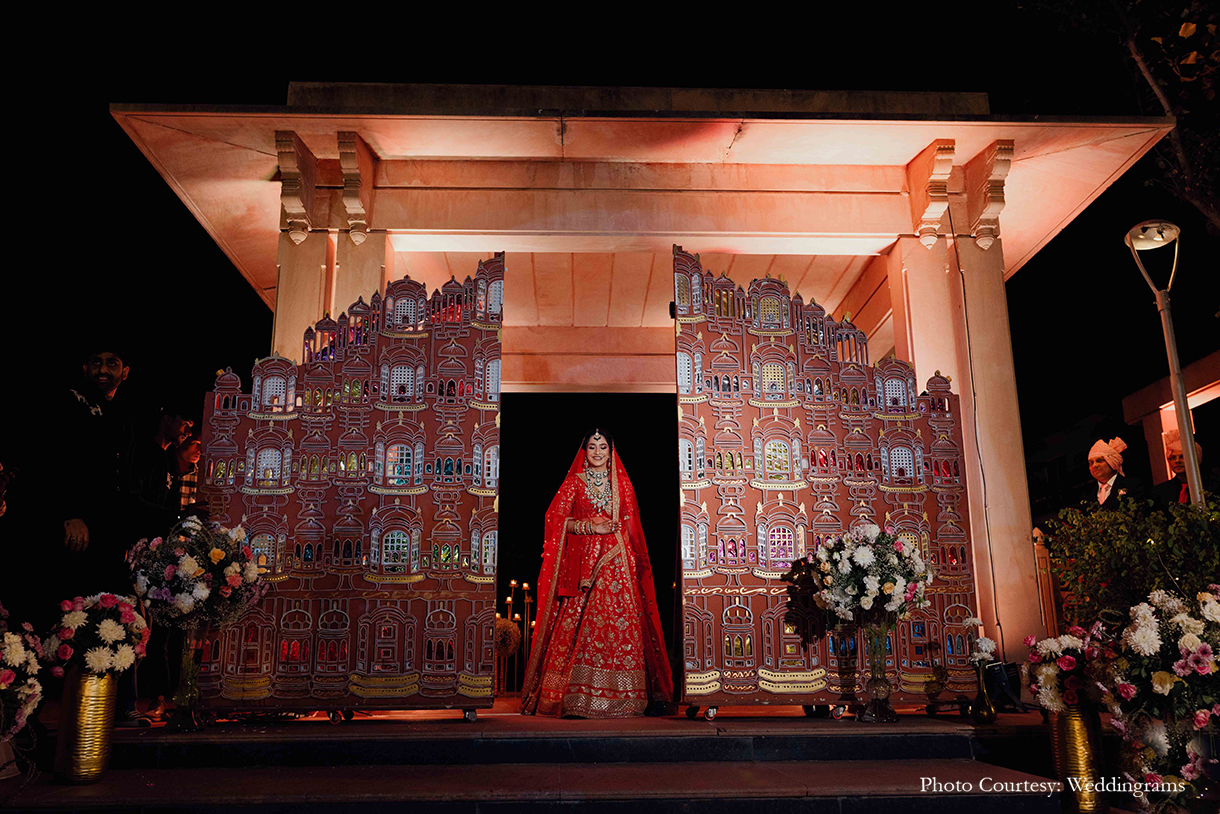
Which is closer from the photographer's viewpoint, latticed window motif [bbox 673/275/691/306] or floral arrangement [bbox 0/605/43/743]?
floral arrangement [bbox 0/605/43/743]

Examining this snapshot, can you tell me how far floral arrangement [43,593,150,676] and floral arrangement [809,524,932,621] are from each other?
4.19 m

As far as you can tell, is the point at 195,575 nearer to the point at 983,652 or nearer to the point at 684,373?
the point at 684,373

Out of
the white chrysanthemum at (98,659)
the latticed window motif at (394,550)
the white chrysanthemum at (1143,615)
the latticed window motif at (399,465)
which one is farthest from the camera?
the latticed window motif at (399,465)

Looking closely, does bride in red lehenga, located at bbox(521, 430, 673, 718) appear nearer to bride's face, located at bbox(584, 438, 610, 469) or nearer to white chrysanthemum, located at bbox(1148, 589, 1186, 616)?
bride's face, located at bbox(584, 438, 610, 469)

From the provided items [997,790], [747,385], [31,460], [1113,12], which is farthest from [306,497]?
[1113,12]

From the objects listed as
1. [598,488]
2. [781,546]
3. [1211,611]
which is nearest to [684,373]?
[598,488]

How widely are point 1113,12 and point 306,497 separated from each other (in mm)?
8801

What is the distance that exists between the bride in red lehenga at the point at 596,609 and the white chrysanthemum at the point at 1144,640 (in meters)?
3.25

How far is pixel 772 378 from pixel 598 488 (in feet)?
5.44

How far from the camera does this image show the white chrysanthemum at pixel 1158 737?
A: 4.32 m

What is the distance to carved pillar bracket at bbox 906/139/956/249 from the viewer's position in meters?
6.92

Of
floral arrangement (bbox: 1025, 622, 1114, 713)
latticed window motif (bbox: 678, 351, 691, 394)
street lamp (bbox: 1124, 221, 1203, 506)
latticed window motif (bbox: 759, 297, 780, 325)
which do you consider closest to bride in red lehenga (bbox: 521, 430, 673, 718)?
latticed window motif (bbox: 678, 351, 691, 394)

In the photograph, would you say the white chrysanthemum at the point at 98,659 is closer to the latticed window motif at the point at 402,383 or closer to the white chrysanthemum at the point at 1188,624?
the latticed window motif at the point at 402,383

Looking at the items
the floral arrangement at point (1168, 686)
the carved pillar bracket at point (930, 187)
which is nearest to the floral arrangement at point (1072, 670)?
the floral arrangement at point (1168, 686)
